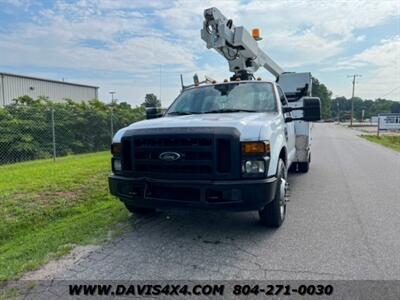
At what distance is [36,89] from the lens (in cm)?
2839

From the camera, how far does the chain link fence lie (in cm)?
1103

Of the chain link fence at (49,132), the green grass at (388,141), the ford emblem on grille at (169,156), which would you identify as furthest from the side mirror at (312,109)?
the green grass at (388,141)

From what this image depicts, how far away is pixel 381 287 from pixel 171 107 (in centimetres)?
397

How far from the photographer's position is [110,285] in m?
3.22

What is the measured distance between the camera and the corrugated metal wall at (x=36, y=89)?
982 inches

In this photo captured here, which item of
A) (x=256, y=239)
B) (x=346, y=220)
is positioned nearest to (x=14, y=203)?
(x=256, y=239)

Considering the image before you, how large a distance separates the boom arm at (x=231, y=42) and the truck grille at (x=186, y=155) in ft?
13.7

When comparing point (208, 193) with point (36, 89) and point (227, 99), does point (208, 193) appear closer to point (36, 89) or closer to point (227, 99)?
point (227, 99)

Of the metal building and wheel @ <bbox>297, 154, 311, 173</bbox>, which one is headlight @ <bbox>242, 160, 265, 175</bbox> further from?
the metal building

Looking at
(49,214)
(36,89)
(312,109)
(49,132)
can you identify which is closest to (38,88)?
(36,89)

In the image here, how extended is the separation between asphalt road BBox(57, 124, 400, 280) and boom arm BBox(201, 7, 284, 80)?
3802 mm

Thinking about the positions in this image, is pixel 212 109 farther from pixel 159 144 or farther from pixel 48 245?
pixel 48 245

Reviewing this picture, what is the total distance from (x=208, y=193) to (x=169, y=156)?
2.08 ft

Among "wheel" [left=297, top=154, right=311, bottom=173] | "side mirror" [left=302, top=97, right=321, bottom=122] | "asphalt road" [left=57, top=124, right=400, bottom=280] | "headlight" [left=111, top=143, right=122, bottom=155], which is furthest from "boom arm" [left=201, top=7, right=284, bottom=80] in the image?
"headlight" [left=111, top=143, right=122, bottom=155]
